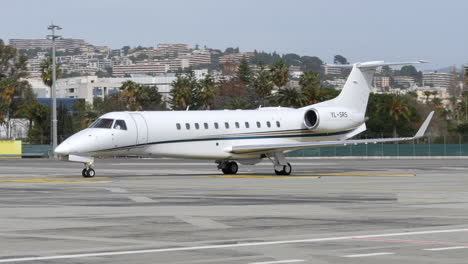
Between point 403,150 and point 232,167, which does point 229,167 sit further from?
point 403,150

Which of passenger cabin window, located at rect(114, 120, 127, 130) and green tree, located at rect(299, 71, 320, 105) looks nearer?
passenger cabin window, located at rect(114, 120, 127, 130)

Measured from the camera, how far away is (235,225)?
16328 millimetres

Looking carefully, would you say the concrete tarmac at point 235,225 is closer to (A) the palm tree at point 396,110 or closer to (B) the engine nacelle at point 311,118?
(B) the engine nacelle at point 311,118

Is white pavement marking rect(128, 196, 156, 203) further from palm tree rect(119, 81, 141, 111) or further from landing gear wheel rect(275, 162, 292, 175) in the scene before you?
palm tree rect(119, 81, 141, 111)

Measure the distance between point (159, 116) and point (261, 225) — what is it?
74.8ft

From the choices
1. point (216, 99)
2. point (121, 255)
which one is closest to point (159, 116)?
point (121, 255)

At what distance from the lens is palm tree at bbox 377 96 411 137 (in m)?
143

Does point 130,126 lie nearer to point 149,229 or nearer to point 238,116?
point 238,116

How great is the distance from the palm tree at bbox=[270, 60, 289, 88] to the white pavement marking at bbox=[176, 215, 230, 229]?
409 ft

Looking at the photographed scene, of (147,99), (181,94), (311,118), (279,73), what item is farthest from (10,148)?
(147,99)

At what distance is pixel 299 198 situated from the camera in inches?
930

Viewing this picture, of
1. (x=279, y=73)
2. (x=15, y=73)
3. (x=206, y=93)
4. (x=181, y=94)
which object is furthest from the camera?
(x=15, y=73)

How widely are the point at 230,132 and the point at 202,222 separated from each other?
77.8 feet

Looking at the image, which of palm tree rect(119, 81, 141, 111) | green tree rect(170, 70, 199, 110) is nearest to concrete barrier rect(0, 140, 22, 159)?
green tree rect(170, 70, 199, 110)
